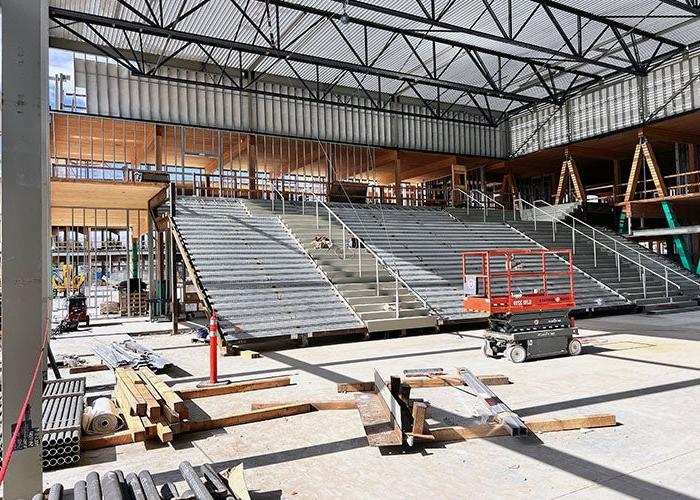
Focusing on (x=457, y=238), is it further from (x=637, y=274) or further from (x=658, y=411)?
(x=658, y=411)

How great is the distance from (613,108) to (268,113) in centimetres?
1595

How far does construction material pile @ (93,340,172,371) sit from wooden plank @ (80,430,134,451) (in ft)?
11.4

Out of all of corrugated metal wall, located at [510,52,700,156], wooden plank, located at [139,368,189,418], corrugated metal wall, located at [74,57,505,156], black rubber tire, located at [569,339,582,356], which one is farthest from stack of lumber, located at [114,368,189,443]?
corrugated metal wall, located at [510,52,700,156]

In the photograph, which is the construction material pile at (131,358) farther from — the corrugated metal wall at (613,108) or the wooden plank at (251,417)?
the corrugated metal wall at (613,108)

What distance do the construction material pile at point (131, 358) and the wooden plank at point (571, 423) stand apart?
6743mm

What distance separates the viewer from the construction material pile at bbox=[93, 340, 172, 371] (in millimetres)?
9391

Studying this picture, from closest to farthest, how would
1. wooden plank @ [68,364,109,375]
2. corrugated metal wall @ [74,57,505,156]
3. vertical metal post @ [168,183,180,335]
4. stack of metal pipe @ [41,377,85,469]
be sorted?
stack of metal pipe @ [41,377,85,469] → wooden plank @ [68,364,109,375] → vertical metal post @ [168,183,180,335] → corrugated metal wall @ [74,57,505,156]

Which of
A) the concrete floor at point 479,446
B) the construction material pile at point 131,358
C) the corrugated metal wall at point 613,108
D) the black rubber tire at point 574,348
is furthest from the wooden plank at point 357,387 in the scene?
the corrugated metal wall at point 613,108

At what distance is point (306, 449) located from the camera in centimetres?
547

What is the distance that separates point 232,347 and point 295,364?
2.12 meters

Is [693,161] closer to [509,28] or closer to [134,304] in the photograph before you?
[509,28]

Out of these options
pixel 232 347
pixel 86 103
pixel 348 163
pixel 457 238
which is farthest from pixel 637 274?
pixel 86 103

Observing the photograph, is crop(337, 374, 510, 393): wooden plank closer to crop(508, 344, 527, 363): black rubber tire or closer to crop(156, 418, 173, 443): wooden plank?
crop(508, 344, 527, 363): black rubber tire

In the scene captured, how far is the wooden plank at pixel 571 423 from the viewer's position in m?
5.77
